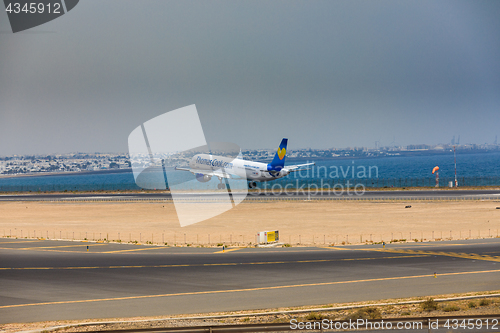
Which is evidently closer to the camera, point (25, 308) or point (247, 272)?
point (25, 308)

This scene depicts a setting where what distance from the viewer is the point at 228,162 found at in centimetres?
10844

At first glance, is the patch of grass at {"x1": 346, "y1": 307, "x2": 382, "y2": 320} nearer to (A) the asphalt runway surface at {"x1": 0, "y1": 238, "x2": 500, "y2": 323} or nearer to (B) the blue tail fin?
(A) the asphalt runway surface at {"x1": 0, "y1": 238, "x2": 500, "y2": 323}

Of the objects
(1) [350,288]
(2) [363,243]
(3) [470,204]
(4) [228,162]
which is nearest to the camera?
(1) [350,288]

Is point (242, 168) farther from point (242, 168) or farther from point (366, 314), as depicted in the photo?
point (366, 314)

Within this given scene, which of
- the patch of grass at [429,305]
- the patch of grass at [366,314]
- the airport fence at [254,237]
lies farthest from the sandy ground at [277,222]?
the patch of grass at [366,314]

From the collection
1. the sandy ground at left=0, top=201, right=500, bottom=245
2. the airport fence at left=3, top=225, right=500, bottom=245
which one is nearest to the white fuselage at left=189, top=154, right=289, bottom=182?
the sandy ground at left=0, top=201, right=500, bottom=245

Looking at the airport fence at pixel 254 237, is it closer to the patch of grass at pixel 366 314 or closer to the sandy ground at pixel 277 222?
the sandy ground at pixel 277 222

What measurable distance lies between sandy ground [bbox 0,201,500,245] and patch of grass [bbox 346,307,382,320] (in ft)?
84.5

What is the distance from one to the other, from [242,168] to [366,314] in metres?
84.2

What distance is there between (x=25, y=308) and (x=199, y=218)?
A: 5045 centimetres

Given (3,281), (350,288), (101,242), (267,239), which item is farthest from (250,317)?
(101,242)

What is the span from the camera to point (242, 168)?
104562 mm

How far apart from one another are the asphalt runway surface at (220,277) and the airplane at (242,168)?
59235 millimetres

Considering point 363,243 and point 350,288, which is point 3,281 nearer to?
point 350,288
